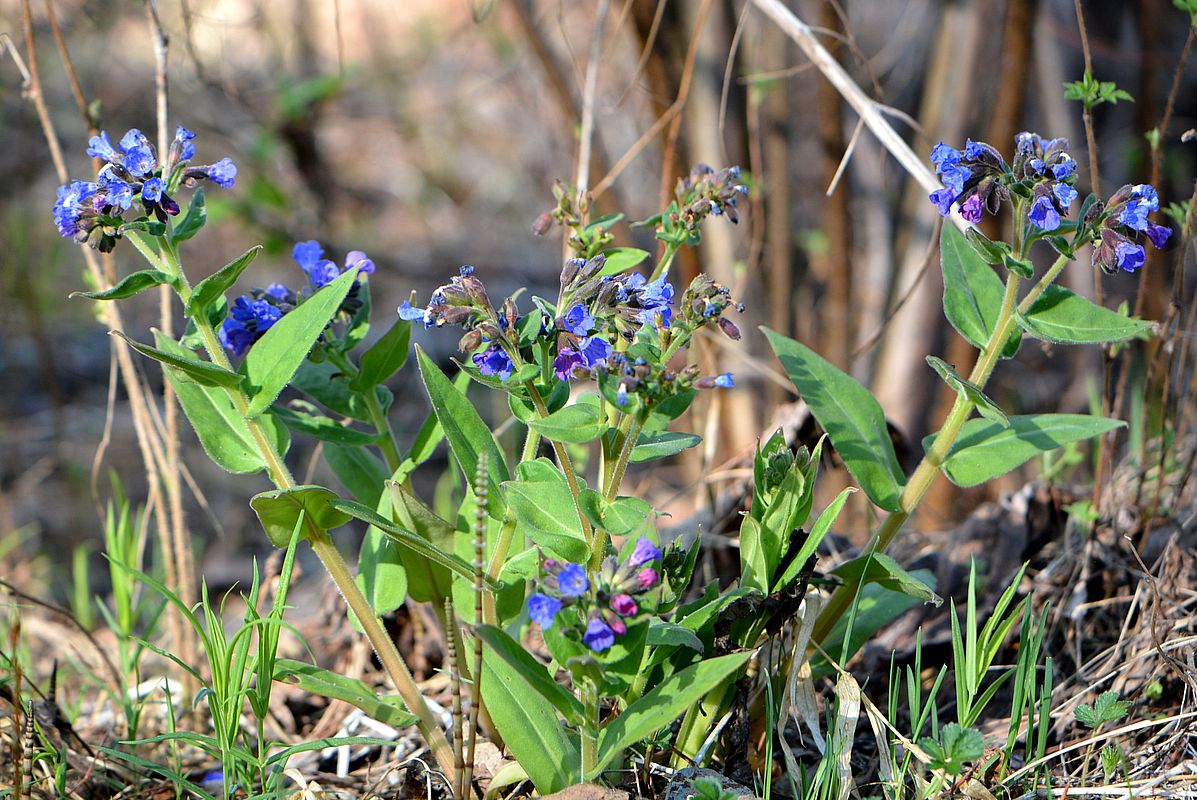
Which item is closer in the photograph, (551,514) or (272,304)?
(551,514)

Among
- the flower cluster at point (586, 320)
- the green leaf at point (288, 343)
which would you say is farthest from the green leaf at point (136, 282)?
the flower cluster at point (586, 320)

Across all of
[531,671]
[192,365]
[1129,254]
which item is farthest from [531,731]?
[1129,254]

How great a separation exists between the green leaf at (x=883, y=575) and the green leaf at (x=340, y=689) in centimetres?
99

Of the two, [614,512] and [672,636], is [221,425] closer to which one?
[614,512]

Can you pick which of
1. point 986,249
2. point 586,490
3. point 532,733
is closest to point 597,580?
point 586,490

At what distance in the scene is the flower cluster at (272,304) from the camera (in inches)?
86.6

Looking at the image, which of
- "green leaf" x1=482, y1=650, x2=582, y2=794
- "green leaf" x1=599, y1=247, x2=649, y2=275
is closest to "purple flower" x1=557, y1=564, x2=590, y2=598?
"green leaf" x1=482, y1=650, x2=582, y2=794

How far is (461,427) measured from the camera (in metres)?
2.06

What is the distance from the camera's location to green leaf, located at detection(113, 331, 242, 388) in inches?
71.9

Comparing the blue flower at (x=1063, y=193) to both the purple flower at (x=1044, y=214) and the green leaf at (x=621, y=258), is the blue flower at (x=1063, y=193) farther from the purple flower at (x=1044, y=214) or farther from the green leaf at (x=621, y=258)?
the green leaf at (x=621, y=258)

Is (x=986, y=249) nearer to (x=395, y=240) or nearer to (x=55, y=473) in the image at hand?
(x=55, y=473)

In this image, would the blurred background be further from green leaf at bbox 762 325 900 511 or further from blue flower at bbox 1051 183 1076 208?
blue flower at bbox 1051 183 1076 208

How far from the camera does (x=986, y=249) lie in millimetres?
1988

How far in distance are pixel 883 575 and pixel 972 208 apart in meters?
0.79
